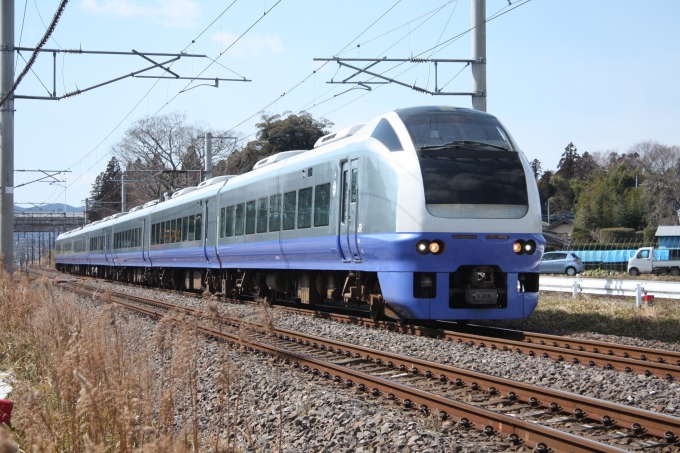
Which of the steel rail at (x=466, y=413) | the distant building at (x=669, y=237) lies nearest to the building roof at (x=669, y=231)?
the distant building at (x=669, y=237)

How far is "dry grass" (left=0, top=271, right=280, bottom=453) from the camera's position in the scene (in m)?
3.75

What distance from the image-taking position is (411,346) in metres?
9.27

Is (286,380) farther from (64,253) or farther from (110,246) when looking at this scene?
(64,253)

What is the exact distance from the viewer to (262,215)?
15.4 m

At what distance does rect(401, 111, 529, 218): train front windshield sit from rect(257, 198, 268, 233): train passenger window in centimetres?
522

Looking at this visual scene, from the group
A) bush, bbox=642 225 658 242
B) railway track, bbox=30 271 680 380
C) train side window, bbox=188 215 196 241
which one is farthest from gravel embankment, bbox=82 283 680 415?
bush, bbox=642 225 658 242

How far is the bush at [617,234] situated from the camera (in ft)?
199

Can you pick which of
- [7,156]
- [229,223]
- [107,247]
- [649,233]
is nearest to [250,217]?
[229,223]

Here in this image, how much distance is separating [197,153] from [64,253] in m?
12.0

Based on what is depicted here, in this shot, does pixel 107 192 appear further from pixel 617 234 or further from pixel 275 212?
pixel 275 212

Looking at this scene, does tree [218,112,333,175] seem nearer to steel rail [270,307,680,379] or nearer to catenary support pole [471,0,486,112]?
catenary support pole [471,0,486,112]

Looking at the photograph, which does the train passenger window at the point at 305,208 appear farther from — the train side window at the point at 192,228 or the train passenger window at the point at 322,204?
the train side window at the point at 192,228

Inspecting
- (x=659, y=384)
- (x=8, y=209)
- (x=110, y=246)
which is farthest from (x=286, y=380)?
(x=110, y=246)

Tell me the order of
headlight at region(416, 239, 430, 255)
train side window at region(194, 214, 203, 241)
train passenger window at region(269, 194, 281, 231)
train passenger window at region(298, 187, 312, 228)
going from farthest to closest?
train side window at region(194, 214, 203, 241)
train passenger window at region(269, 194, 281, 231)
train passenger window at region(298, 187, 312, 228)
headlight at region(416, 239, 430, 255)
